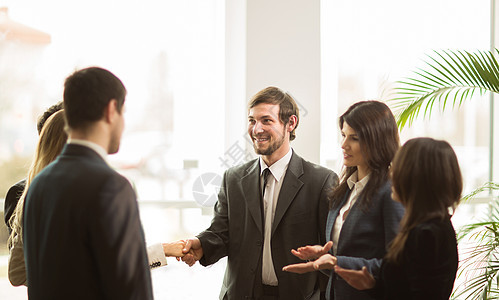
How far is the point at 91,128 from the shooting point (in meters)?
1.51

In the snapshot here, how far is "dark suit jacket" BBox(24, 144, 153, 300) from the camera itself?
141cm

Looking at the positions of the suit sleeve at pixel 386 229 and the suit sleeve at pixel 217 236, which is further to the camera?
the suit sleeve at pixel 217 236

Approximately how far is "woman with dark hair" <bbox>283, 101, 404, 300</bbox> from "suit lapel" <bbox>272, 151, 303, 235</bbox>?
0.38 meters

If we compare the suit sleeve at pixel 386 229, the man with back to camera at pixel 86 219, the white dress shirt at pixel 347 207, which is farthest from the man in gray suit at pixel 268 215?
the man with back to camera at pixel 86 219

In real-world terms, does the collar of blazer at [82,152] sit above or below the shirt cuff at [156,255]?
above

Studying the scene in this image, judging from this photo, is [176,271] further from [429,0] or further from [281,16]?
[429,0]

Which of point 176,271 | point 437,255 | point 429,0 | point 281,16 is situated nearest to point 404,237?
point 437,255

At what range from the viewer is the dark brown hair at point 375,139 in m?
2.00

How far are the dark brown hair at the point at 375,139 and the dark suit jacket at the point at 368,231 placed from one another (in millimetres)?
43

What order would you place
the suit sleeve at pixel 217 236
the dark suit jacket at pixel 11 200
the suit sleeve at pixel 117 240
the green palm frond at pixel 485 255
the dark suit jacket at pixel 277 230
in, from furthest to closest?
the green palm frond at pixel 485 255 → the suit sleeve at pixel 217 236 → the dark suit jacket at pixel 277 230 → the dark suit jacket at pixel 11 200 → the suit sleeve at pixel 117 240

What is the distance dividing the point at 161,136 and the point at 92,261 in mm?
2129

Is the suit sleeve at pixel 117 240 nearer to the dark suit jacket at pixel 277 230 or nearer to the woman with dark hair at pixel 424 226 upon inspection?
the woman with dark hair at pixel 424 226

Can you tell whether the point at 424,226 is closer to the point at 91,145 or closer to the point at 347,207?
the point at 347,207

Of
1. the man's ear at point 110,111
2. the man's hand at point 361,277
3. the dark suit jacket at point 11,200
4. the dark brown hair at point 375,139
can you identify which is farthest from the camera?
the dark suit jacket at point 11,200
